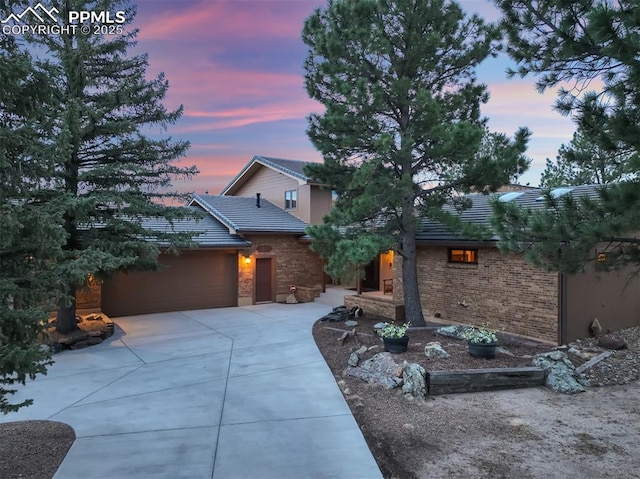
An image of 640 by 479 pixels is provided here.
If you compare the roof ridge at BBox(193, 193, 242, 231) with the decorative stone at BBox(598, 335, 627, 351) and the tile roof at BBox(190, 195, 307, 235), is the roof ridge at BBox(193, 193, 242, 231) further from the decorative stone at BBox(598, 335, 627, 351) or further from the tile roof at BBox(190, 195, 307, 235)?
the decorative stone at BBox(598, 335, 627, 351)

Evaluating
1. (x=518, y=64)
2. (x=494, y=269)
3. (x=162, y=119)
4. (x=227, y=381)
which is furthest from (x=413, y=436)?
(x=162, y=119)

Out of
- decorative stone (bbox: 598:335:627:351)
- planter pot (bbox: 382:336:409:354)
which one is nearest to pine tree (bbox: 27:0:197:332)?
planter pot (bbox: 382:336:409:354)

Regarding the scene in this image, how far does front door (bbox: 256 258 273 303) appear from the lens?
56.2 feet

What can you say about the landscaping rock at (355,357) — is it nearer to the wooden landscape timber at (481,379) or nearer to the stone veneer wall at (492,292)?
the wooden landscape timber at (481,379)

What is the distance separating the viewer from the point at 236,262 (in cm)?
1673

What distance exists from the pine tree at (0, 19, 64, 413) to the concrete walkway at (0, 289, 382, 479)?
5.32 ft

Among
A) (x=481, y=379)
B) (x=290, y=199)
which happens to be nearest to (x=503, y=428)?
(x=481, y=379)

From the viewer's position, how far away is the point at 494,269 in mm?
11234

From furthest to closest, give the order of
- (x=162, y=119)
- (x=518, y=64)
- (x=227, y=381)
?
(x=162, y=119) → (x=227, y=381) → (x=518, y=64)

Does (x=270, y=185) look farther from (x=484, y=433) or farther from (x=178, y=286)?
(x=484, y=433)

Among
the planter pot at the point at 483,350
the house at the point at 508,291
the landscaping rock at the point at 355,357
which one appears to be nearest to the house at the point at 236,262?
the house at the point at 508,291

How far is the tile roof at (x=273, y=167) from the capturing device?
19.4m

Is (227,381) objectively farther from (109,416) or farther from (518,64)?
(518,64)

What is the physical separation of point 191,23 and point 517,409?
1263cm
